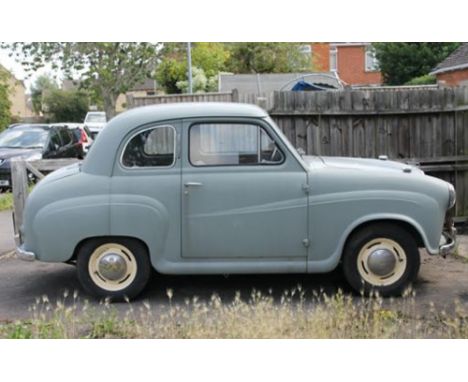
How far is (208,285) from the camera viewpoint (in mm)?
6961

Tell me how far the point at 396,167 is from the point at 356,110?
2.78 meters

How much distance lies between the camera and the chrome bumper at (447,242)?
6.37m

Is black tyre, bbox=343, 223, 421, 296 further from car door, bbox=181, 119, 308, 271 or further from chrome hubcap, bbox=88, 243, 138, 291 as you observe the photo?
chrome hubcap, bbox=88, 243, 138, 291

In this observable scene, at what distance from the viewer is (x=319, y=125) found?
9.38 meters

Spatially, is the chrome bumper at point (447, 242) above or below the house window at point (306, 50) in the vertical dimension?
below

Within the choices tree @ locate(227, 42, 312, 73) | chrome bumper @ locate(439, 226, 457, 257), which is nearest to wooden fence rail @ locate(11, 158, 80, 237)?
Answer: chrome bumper @ locate(439, 226, 457, 257)

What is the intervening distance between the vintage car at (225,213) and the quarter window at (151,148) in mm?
11

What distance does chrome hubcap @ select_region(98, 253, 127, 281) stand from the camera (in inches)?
247

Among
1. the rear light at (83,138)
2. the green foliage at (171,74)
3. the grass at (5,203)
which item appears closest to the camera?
the grass at (5,203)

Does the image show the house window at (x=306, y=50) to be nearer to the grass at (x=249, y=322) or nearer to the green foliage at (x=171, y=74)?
the green foliage at (x=171, y=74)

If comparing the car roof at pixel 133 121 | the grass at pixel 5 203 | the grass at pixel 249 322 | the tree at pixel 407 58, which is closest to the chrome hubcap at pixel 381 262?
the grass at pixel 249 322

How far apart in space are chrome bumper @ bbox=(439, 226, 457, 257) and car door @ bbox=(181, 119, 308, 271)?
140 cm

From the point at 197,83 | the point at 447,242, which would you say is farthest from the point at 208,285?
the point at 197,83
